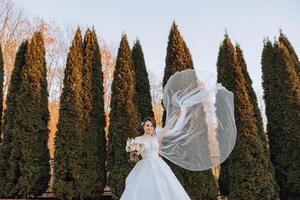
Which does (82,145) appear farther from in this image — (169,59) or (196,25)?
(196,25)

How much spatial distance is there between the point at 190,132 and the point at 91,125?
11.6ft

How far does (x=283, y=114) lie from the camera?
7.74 m

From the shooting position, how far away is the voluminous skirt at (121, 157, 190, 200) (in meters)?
4.31

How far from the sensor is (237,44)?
8.66 meters

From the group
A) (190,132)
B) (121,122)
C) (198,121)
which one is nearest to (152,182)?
(190,132)

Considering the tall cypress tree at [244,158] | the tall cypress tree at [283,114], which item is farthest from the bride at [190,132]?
the tall cypress tree at [283,114]

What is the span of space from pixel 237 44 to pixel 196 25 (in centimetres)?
263

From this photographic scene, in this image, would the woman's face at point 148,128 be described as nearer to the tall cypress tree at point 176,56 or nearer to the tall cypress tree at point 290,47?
the tall cypress tree at point 176,56

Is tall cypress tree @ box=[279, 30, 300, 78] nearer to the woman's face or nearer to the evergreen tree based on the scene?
the woman's face

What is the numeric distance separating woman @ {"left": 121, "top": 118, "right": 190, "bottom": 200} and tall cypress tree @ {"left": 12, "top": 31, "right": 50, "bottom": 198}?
3.64m

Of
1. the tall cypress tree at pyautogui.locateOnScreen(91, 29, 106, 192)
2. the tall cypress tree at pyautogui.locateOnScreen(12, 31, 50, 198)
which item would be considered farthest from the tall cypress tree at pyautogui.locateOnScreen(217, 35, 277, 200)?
the tall cypress tree at pyautogui.locateOnScreen(12, 31, 50, 198)

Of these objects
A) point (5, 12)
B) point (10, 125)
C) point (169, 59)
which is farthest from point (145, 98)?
point (5, 12)

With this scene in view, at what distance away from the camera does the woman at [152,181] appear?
14.2ft

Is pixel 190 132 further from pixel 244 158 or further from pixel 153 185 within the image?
pixel 244 158
